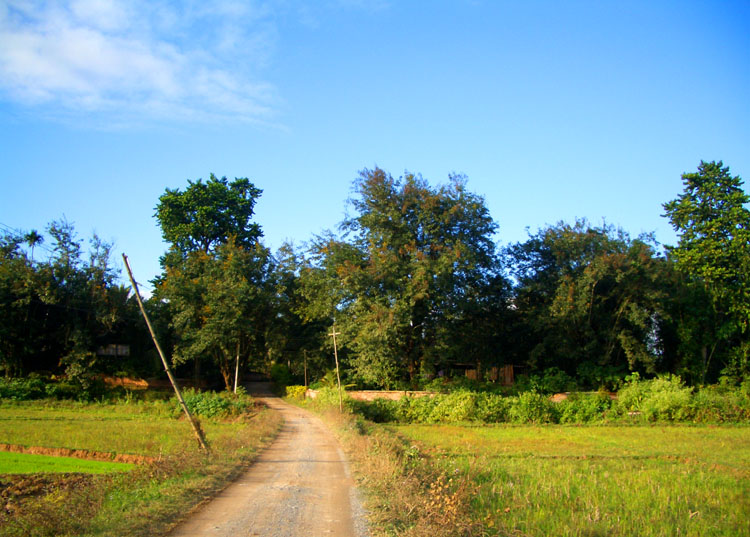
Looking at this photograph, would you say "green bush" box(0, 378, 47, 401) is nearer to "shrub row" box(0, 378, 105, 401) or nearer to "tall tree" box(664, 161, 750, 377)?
"shrub row" box(0, 378, 105, 401)

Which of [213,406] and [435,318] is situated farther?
[435,318]

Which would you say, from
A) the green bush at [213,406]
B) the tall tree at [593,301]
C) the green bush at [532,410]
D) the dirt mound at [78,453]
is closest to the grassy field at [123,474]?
the dirt mound at [78,453]

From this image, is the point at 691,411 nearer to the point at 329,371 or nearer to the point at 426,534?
the point at 329,371

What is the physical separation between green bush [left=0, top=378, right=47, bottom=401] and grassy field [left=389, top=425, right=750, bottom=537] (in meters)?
22.0

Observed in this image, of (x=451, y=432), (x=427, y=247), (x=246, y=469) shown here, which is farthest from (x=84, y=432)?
(x=427, y=247)

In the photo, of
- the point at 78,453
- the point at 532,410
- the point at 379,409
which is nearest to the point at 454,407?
the point at 379,409

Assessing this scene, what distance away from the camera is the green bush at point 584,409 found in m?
27.2

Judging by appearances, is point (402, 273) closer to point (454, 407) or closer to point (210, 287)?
point (454, 407)

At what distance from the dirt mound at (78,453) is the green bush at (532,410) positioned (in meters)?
18.3

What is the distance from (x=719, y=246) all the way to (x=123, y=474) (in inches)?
1242

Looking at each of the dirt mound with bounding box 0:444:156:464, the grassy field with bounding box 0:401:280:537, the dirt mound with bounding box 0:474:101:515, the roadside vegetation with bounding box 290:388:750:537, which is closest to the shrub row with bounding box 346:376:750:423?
the roadside vegetation with bounding box 290:388:750:537

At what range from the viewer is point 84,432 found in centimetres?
2044

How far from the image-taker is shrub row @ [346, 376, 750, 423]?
26.4 metres

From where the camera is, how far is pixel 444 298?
30.7 meters
